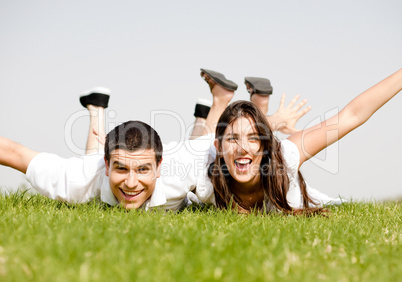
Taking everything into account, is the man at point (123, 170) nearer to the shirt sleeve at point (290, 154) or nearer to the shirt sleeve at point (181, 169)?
the shirt sleeve at point (181, 169)

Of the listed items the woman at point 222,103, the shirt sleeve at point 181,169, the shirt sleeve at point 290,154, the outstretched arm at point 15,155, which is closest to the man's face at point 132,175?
the shirt sleeve at point 181,169

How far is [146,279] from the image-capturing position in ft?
7.03

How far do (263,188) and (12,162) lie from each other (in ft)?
11.0

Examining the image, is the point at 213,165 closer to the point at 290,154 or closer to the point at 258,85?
the point at 290,154

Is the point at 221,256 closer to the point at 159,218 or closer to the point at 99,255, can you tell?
the point at 99,255

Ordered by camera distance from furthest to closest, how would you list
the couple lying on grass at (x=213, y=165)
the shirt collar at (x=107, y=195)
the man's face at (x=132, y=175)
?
1. the shirt collar at (x=107, y=195)
2. the couple lying on grass at (x=213, y=165)
3. the man's face at (x=132, y=175)

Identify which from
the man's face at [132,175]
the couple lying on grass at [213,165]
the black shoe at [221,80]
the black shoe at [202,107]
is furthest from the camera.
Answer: the black shoe at [202,107]

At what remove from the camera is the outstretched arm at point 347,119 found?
5406 mm

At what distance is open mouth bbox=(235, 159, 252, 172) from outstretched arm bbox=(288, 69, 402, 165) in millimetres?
760

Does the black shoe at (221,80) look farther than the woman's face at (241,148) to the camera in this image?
Yes

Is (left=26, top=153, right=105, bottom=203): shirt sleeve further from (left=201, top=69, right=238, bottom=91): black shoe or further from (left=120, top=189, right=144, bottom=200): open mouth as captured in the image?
(left=201, top=69, right=238, bottom=91): black shoe

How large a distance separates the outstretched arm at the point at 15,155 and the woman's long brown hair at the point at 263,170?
7.95 ft

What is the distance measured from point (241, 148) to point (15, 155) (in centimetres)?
299

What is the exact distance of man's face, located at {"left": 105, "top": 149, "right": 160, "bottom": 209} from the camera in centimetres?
491
